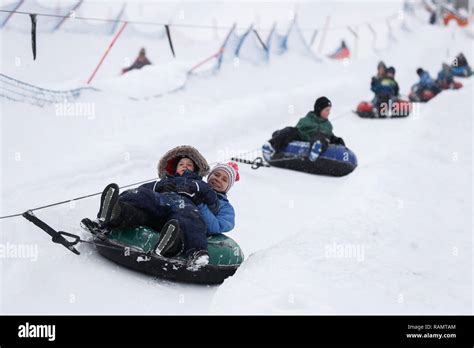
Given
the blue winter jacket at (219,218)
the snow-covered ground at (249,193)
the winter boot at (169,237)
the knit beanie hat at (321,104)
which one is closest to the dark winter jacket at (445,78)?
the snow-covered ground at (249,193)

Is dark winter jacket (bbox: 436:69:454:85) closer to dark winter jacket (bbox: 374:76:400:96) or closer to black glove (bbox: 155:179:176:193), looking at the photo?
dark winter jacket (bbox: 374:76:400:96)

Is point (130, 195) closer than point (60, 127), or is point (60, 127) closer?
point (130, 195)

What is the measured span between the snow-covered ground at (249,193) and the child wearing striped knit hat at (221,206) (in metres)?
0.30

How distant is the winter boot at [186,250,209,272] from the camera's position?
12.8 ft

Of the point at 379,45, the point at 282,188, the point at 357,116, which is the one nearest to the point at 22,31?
the point at 282,188

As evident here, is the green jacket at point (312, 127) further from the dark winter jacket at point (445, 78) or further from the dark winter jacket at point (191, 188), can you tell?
the dark winter jacket at point (445, 78)

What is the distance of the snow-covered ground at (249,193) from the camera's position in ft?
12.2

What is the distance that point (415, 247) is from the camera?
4324 millimetres

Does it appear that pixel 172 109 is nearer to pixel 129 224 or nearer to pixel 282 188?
pixel 282 188

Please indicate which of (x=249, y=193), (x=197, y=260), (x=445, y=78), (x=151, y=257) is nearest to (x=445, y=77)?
(x=445, y=78)

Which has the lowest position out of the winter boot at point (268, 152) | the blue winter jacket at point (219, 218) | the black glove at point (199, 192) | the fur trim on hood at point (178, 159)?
the winter boot at point (268, 152)

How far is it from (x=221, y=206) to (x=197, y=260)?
62 centimetres

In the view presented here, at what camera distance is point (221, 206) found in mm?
4426
